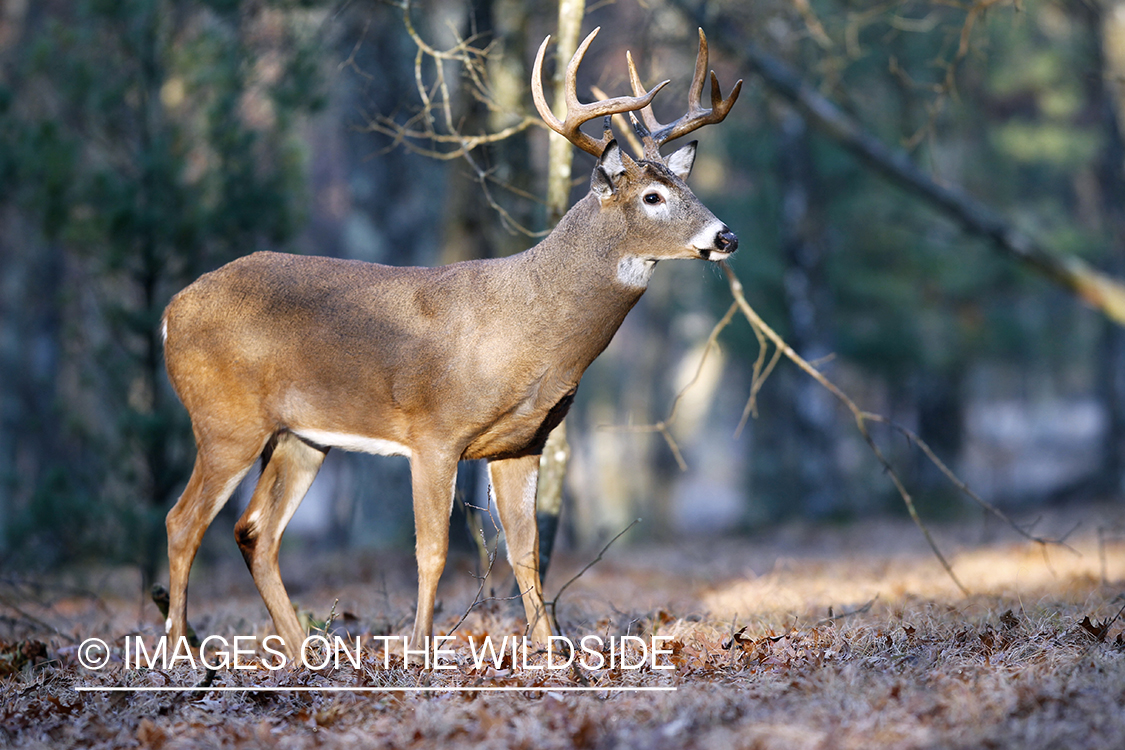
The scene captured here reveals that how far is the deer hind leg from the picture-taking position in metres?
5.48

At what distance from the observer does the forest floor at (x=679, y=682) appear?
357 centimetres

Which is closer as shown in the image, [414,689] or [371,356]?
[414,689]

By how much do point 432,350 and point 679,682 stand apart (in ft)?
6.53

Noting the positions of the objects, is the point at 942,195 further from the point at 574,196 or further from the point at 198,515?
the point at 198,515

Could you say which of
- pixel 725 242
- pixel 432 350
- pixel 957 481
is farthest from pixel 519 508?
pixel 957 481

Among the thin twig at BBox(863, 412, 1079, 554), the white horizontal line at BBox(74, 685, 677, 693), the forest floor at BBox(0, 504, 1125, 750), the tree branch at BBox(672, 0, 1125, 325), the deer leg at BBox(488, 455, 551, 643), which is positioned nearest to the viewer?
the forest floor at BBox(0, 504, 1125, 750)

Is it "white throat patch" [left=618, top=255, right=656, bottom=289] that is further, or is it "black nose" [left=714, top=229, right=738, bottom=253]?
"white throat patch" [left=618, top=255, right=656, bottom=289]

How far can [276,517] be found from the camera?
18.5 feet

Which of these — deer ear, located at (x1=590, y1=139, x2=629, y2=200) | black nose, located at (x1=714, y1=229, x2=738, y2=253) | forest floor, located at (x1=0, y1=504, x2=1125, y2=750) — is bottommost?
forest floor, located at (x1=0, y1=504, x2=1125, y2=750)

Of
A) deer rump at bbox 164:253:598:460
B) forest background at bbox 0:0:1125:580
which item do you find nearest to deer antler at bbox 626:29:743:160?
deer rump at bbox 164:253:598:460

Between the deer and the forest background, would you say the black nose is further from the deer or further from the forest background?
the forest background

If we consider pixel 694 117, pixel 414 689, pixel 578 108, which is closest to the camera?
pixel 414 689

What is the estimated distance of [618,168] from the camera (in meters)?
4.98

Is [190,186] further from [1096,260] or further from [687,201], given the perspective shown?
[1096,260]
